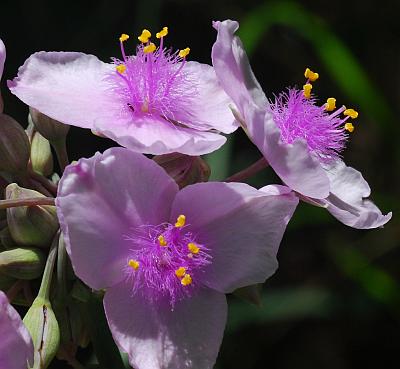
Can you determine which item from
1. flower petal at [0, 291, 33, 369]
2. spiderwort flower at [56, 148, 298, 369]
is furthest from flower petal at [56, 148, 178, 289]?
flower petal at [0, 291, 33, 369]

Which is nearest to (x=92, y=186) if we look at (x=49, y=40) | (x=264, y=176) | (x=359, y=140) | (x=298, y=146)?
(x=298, y=146)

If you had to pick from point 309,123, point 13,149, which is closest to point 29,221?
point 13,149

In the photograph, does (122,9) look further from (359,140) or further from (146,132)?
(146,132)

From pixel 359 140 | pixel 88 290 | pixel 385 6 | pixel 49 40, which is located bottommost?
pixel 359 140

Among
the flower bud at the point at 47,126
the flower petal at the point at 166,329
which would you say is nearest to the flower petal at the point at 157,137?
the flower bud at the point at 47,126

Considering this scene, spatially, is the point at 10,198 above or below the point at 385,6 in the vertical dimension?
above

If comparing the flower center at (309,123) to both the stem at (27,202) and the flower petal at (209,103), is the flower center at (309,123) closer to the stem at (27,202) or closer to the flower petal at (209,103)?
the flower petal at (209,103)

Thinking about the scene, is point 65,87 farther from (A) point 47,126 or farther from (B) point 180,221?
(B) point 180,221
